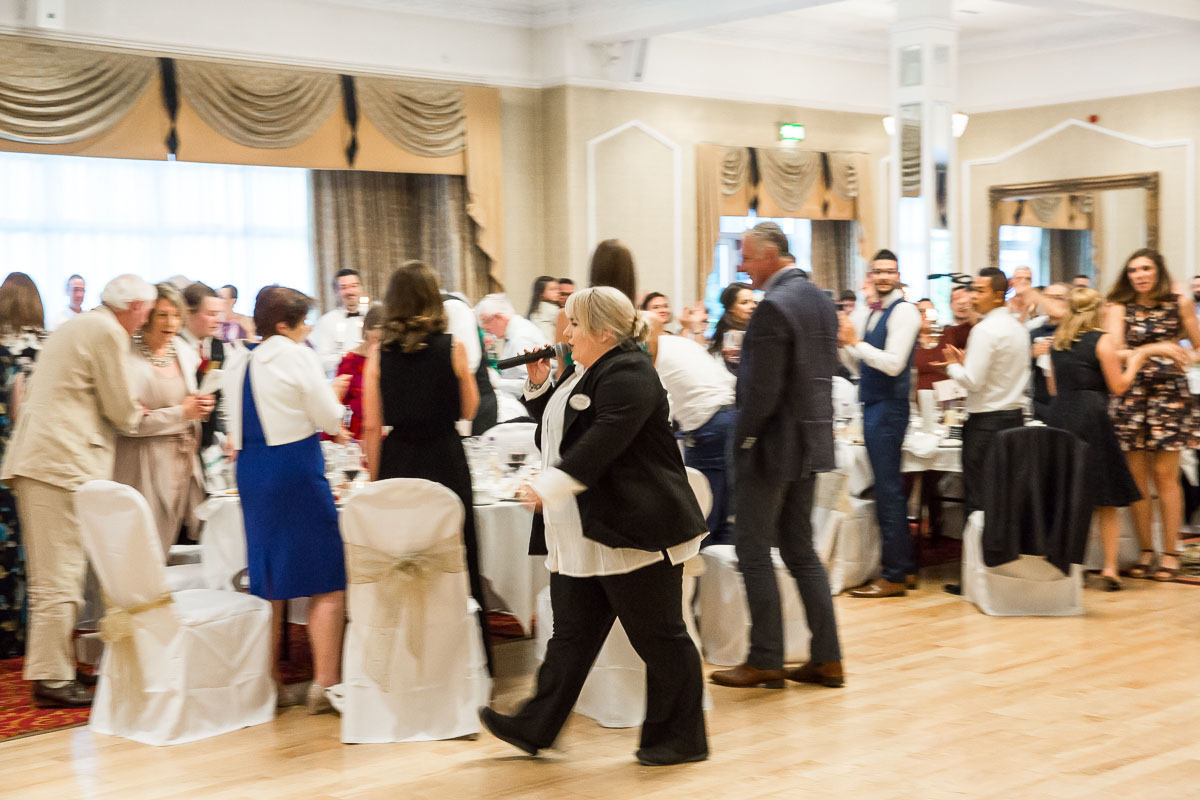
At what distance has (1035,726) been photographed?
422 cm

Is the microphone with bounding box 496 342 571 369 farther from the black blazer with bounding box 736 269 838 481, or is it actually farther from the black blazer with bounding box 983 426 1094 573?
the black blazer with bounding box 983 426 1094 573

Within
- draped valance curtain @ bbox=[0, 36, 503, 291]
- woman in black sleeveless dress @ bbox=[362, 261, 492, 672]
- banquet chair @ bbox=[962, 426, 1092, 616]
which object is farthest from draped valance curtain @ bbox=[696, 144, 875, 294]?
woman in black sleeveless dress @ bbox=[362, 261, 492, 672]

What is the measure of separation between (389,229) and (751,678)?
666 cm

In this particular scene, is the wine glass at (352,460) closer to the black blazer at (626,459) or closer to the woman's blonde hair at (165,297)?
the woman's blonde hair at (165,297)

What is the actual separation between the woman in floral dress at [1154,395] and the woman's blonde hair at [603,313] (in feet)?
12.0

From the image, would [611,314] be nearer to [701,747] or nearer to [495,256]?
[701,747]

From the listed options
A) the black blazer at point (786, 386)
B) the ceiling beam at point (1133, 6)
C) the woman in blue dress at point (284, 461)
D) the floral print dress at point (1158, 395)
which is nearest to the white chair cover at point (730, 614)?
the black blazer at point (786, 386)

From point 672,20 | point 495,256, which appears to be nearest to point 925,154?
point 672,20

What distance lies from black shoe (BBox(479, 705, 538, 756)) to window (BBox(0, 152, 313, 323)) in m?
5.96

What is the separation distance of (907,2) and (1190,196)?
12.0ft

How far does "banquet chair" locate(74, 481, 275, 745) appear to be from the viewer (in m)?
4.20

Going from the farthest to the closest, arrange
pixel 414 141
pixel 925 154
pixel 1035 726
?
pixel 414 141 < pixel 925 154 < pixel 1035 726

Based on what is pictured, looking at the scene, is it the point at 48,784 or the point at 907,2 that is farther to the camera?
the point at 907,2

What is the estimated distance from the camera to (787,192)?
12406mm
